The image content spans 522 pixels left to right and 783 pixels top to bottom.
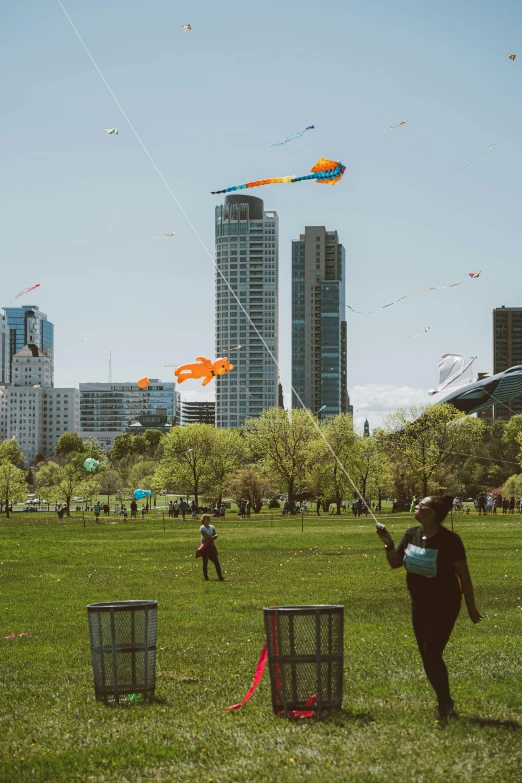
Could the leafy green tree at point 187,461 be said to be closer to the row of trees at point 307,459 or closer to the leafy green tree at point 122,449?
the row of trees at point 307,459

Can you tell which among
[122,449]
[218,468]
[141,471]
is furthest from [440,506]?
[122,449]

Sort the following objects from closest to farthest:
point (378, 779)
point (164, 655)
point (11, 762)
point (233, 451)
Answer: point (378, 779), point (11, 762), point (164, 655), point (233, 451)

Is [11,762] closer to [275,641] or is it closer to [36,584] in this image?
[275,641]

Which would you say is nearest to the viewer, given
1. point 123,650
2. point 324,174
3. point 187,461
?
point 123,650

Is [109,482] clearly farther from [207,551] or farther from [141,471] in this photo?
[207,551]

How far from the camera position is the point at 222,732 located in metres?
8.12

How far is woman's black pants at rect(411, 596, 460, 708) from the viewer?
8.17m

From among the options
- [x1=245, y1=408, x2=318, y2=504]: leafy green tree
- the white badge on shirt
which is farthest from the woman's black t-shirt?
[x1=245, y1=408, x2=318, y2=504]: leafy green tree

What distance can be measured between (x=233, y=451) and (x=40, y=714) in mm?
85689

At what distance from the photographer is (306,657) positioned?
8453mm

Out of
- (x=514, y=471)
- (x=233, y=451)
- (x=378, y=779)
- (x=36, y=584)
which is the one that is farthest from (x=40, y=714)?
(x=514, y=471)

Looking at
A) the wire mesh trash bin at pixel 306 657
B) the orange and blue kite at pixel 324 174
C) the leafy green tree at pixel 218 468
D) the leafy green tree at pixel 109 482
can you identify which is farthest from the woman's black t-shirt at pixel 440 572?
the leafy green tree at pixel 109 482

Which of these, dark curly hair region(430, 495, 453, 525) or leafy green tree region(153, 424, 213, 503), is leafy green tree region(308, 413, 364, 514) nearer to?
leafy green tree region(153, 424, 213, 503)

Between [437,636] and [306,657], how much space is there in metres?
1.14
